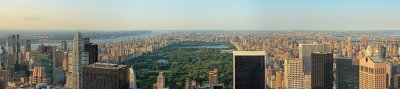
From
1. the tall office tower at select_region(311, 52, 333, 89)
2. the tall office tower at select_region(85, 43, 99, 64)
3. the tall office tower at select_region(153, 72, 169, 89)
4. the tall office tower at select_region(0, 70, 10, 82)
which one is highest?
the tall office tower at select_region(85, 43, 99, 64)

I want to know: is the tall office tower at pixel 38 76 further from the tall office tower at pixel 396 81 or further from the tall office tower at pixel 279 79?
the tall office tower at pixel 396 81

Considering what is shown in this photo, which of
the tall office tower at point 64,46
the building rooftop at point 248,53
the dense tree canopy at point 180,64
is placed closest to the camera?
the building rooftop at point 248,53

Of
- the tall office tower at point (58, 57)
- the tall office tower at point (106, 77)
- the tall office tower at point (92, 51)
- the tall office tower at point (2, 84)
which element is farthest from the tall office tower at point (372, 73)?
the tall office tower at point (2, 84)

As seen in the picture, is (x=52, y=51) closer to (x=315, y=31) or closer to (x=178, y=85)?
(x=178, y=85)

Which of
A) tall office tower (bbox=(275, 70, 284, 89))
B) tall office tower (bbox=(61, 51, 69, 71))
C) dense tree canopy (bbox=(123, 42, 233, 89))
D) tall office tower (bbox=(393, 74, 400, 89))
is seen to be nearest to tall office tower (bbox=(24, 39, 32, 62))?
tall office tower (bbox=(61, 51, 69, 71))

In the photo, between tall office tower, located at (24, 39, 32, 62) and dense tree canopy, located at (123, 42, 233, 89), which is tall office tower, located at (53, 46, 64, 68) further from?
dense tree canopy, located at (123, 42, 233, 89)

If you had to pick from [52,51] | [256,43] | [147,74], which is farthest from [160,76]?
[256,43]
